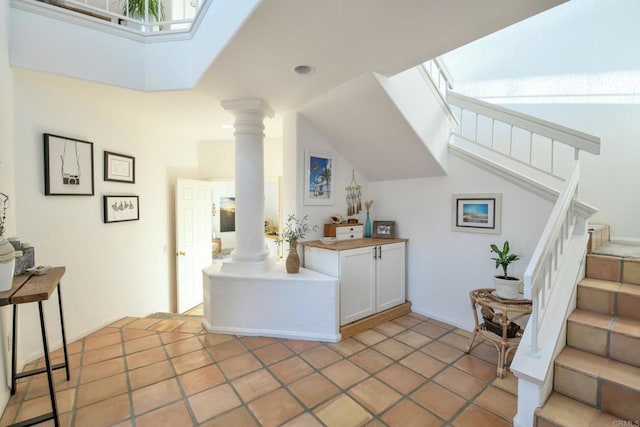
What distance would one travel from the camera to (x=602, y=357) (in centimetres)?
159

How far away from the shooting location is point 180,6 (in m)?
3.91

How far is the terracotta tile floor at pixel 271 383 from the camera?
1.69m

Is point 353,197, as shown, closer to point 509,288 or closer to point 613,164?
point 509,288

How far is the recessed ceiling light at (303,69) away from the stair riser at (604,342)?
8.17 feet

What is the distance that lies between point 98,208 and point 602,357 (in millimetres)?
4285

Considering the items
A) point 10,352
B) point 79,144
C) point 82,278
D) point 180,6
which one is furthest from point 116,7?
point 10,352

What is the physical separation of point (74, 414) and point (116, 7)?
164 inches

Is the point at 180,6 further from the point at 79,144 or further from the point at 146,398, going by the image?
the point at 146,398

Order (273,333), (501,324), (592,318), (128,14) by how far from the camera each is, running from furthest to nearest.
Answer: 1. (128,14)
2. (273,333)
3. (501,324)
4. (592,318)

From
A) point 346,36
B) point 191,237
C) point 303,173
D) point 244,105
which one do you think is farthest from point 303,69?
point 191,237

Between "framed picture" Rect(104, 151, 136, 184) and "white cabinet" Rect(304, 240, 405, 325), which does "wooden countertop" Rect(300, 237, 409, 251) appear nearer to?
"white cabinet" Rect(304, 240, 405, 325)

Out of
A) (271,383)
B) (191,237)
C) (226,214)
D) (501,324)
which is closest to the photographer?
(271,383)

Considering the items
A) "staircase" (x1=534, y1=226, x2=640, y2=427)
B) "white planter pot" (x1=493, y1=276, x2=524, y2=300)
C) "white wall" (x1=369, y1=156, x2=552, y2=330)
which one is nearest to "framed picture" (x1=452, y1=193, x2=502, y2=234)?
"white wall" (x1=369, y1=156, x2=552, y2=330)

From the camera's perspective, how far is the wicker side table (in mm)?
2092
